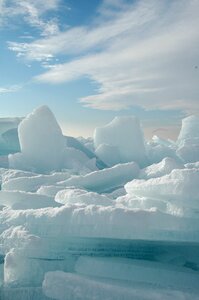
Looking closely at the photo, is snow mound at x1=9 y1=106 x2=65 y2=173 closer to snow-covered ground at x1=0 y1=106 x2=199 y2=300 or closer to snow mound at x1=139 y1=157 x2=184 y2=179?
snow mound at x1=139 y1=157 x2=184 y2=179

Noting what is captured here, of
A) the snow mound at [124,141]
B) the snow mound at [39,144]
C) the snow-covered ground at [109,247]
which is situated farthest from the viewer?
the snow mound at [124,141]

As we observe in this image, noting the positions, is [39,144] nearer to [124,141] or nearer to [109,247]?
[124,141]

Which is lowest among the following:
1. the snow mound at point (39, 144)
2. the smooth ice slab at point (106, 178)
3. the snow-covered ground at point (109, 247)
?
the snow-covered ground at point (109, 247)

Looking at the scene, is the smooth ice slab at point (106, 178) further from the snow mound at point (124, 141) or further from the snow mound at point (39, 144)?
the snow mound at point (124, 141)

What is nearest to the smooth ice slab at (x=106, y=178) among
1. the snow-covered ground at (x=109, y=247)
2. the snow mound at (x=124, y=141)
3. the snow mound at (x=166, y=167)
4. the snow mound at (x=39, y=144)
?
the snow mound at (x=166, y=167)

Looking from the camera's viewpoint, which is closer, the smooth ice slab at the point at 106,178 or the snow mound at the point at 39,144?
the smooth ice slab at the point at 106,178

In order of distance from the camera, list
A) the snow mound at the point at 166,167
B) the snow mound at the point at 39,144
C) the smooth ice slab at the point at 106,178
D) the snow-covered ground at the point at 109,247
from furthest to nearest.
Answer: the snow mound at the point at 39,144
the smooth ice slab at the point at 106,178
the snow mound at the point at 166,167
the snow-covered ground at the point at 109,247

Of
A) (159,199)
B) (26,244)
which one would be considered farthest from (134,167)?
(26,244)

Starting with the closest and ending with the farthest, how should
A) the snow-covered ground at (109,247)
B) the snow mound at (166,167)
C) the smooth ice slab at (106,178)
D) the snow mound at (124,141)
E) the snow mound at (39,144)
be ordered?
the snow-covered ground at (109,247)
the snow mound at (166,167)
the smooth ice slab at (106,178)
the snow mound at (39,144)
the snow mound at (124,141)

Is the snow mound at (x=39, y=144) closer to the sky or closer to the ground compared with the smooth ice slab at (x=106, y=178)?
closer to the sky

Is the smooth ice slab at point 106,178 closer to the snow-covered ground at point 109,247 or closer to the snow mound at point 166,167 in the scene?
the snow mound at point 166,167

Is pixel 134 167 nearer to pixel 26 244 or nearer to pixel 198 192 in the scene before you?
pixel 198 192

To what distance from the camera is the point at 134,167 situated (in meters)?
9.91

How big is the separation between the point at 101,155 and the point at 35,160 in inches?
119
